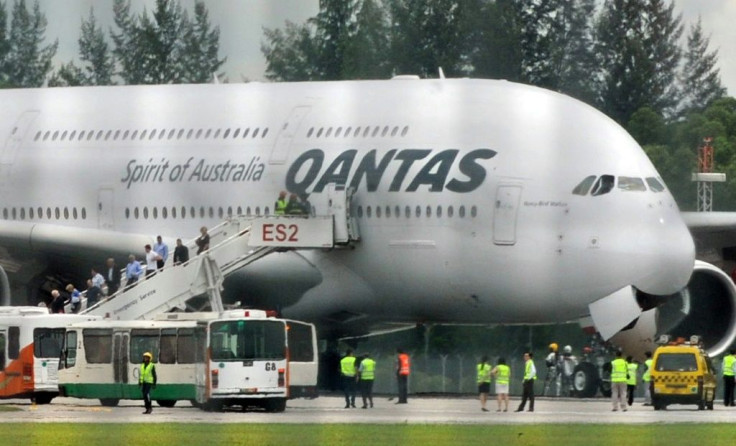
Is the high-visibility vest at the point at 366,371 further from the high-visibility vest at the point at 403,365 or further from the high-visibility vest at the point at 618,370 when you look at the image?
the high-visibility vest at the point at 618,370

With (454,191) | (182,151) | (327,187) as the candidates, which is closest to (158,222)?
(182,151)

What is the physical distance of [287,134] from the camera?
2939cm

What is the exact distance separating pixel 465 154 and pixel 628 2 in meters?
12.0

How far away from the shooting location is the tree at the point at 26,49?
11555 mm

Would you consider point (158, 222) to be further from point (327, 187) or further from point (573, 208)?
point (573, 208)

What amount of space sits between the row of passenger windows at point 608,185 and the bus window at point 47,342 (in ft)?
25.8

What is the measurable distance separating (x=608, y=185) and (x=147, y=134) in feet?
25.3

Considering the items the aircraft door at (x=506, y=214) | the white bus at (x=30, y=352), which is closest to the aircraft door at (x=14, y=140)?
the white bus at (x=30, y=352)

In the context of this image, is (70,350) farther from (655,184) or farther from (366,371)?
(655,184)

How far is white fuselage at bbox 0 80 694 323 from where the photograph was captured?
27.1 metres

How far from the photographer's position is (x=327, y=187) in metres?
28.6

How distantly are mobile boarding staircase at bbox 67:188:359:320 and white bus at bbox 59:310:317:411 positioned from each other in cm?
54

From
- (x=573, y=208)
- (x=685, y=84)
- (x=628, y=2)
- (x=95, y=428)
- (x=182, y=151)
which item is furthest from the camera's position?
(x=182, y=151)

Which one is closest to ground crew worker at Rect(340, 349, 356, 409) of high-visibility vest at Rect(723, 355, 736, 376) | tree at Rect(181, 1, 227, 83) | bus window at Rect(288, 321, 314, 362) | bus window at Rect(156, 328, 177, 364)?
bus window at Rect(288, 321, 314, 362)
